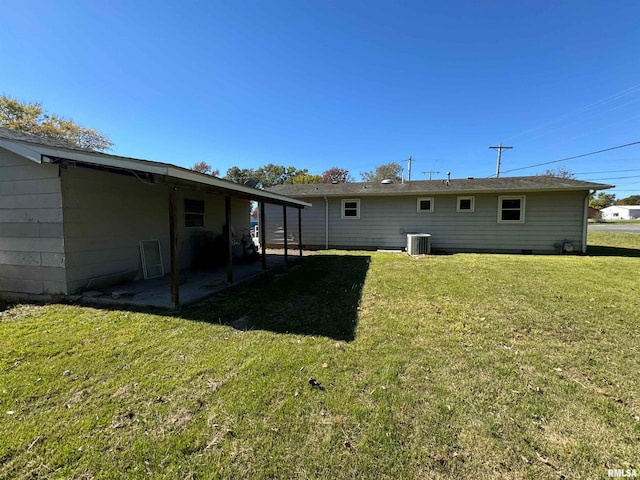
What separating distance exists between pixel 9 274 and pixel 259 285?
14.9ft

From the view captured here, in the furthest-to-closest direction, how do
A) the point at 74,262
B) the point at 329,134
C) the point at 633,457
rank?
the point at 329,134 → the point at 74,262 → the point at 633,457

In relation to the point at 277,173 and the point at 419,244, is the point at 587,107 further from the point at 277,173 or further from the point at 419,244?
the point at 277,173

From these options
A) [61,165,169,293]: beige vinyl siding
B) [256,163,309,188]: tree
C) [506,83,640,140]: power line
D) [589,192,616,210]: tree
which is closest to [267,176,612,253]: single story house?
[61,165,169,293]: beige vinyl siding

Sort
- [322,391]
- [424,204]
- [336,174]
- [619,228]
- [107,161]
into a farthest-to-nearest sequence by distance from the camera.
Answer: [336,174] < [619,228] < [424,204] < [107,161] < [322,391]

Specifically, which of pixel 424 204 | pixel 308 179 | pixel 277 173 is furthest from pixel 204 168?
pixel 424 204

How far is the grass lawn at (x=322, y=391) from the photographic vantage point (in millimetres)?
1634

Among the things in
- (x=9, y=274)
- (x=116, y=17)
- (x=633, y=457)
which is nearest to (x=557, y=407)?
(x=633, y=457)

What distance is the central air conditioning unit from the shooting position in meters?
10.9

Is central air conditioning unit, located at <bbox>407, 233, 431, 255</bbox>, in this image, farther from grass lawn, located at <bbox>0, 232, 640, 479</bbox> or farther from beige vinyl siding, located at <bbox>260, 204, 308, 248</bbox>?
grass lawn, located at <bbox>0, 232, 640, 479</bbox>

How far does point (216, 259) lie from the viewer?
29.3 feet

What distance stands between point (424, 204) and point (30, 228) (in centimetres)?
1211

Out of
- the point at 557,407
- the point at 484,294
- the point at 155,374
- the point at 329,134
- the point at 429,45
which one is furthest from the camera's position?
the point at 329,134

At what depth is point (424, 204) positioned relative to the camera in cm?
1193

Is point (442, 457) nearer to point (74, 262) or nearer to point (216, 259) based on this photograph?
point (74, 262)
